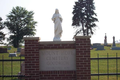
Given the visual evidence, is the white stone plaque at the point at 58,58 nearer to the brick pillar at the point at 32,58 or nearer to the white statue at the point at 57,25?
the brick pillar at the point at 32,58

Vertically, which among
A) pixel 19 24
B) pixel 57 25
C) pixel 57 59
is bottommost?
pixel 57 59

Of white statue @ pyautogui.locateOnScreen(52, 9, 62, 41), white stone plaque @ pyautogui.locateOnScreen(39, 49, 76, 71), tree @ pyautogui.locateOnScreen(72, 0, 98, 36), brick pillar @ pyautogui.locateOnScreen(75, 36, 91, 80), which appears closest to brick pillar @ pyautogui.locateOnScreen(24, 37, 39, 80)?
white stone plaque @ pyautogui.locateOnScreen(39, 49, 76, 71)

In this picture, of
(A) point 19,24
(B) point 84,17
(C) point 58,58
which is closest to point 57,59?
(C) point 58,58

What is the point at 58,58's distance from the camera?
626cm

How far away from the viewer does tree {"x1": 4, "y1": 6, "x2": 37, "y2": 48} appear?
162 ft

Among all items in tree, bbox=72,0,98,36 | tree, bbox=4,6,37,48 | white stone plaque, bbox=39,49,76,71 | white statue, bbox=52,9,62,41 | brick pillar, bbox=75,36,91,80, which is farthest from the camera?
tree, bbox=4,6,37,48

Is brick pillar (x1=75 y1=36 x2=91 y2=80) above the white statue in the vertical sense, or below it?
below

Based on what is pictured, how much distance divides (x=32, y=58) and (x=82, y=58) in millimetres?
1660

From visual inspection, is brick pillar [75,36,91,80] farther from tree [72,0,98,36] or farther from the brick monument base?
tree [72,0,98,36]

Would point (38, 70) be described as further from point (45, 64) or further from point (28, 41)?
point (28, 41)

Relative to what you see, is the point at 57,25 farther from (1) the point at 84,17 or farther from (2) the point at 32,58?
(1) the point at 84,17

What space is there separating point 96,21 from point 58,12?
111 ft

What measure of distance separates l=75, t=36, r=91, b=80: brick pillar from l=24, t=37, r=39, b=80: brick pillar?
1334mm

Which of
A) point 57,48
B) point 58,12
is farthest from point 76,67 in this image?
Answer: point 58,12
